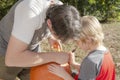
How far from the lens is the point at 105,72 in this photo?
3.86 metres

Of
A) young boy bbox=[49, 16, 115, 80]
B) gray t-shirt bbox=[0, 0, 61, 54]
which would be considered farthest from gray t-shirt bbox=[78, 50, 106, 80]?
gray t-shirt bbox=[0, 0, 61, 54]

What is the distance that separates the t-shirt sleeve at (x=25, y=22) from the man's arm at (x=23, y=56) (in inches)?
2.3

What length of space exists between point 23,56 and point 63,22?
0.51 meters

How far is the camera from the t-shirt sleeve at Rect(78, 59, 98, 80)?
3.78 m

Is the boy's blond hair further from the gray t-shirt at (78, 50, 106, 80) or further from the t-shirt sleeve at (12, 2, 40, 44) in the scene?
the t-shirt sleeve at (12, 2, 40, 44)

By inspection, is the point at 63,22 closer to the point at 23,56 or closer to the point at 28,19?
the point at 28,19

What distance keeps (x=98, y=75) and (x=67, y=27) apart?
0.69 m

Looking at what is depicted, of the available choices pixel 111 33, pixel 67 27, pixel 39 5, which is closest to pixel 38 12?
pixel 39 5

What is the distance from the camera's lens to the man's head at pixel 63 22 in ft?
11.3

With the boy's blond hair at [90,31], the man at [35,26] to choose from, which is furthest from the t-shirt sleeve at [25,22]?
the boy's blond hair at [90,31]

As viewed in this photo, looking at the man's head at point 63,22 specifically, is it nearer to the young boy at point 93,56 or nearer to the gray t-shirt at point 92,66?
the young boy at point 93,56

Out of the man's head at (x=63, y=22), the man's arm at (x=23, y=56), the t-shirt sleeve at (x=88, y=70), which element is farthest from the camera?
the t-shirt sleeve at (x=88, y=70)

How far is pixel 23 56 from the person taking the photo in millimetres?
3605

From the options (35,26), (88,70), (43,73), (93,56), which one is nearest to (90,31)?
(93,56)
